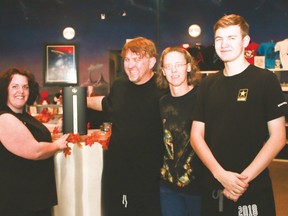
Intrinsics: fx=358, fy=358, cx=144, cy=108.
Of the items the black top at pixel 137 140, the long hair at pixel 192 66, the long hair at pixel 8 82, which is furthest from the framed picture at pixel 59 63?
the long hair at pixel 192 66

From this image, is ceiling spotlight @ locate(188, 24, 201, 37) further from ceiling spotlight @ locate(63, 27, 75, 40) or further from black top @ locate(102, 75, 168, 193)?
black top @ locate(102, 75, 168, 193)

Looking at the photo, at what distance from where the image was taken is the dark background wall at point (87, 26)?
8.44 meters

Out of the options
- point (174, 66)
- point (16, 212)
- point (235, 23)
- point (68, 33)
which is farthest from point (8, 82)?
point (68, 33)

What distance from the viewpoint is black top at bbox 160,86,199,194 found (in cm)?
190

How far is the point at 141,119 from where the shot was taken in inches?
85.7

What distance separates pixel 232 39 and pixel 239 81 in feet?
0.62

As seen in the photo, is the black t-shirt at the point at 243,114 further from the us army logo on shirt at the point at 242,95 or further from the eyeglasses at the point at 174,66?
the eyeglasses at the point at 174,66

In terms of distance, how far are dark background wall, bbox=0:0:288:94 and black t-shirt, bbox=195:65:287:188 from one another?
22.4ft

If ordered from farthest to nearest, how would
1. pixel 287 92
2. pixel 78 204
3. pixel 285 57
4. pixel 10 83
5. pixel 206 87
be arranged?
pixel 287 92, pixel 285 57, pixel 78 204, pixel 10 83, pixel 206 87

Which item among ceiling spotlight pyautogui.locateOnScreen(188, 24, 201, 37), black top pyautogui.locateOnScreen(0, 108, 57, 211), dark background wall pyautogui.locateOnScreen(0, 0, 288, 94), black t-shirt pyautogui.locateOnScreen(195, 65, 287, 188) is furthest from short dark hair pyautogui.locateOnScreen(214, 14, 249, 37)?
dark background wall pyautogui.locateOnScreen(0, 0, 288, 94)

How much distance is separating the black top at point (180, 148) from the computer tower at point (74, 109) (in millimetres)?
637

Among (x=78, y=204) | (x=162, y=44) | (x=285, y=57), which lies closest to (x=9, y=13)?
(x=162, y=44)

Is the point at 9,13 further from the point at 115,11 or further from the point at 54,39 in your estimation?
the point at 115,11

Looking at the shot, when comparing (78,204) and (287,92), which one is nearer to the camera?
(78,204)
